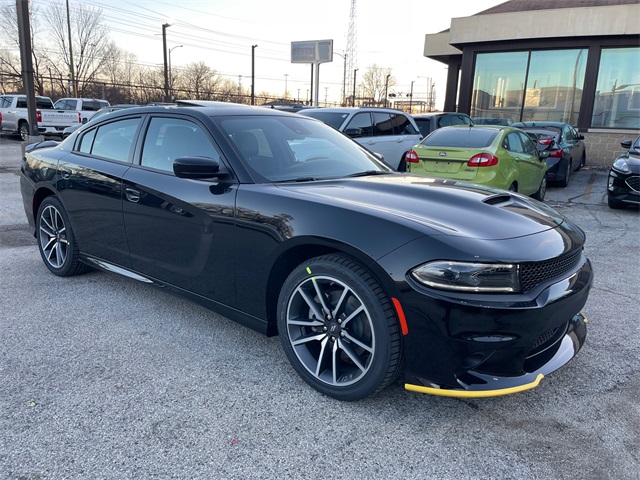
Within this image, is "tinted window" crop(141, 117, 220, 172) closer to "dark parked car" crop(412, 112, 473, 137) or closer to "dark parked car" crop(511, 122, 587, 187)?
Answer: "dark parked car" crop(511, 122, 587, 187)

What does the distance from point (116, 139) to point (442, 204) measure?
2.75 metres

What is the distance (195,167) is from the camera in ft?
9.66

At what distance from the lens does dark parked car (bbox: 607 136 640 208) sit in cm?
798

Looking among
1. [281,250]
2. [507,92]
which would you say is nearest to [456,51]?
[507,92]

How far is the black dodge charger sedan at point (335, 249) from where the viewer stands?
2295mm

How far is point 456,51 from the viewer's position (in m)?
22.4

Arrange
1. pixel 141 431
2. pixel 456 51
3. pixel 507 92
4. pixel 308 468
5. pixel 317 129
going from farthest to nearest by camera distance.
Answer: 1. pixel 456 51
2. pixel 507 92
3. pixel 317 129
4. pixel 141 431
5. pixel 308 468

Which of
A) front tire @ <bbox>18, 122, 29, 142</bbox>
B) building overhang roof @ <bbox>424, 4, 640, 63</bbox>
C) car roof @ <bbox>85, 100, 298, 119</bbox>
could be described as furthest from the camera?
front tire @ <bbox>18, 122, 29, 142</bbox>

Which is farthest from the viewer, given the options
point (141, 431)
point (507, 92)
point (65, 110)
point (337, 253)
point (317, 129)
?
point (65, 110)

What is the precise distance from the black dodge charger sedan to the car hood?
0.6 inches

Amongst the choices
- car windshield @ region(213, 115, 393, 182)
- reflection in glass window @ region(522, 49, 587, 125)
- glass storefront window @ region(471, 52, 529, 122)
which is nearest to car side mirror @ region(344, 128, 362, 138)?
car windshield @ region(213, 115, 393, 182)

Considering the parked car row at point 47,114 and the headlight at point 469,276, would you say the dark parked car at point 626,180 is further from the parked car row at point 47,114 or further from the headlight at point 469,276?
the parked car row at point 47,114

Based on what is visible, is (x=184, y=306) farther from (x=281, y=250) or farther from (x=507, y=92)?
(x=507, y=92)

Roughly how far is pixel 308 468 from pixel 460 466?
0.68 m
